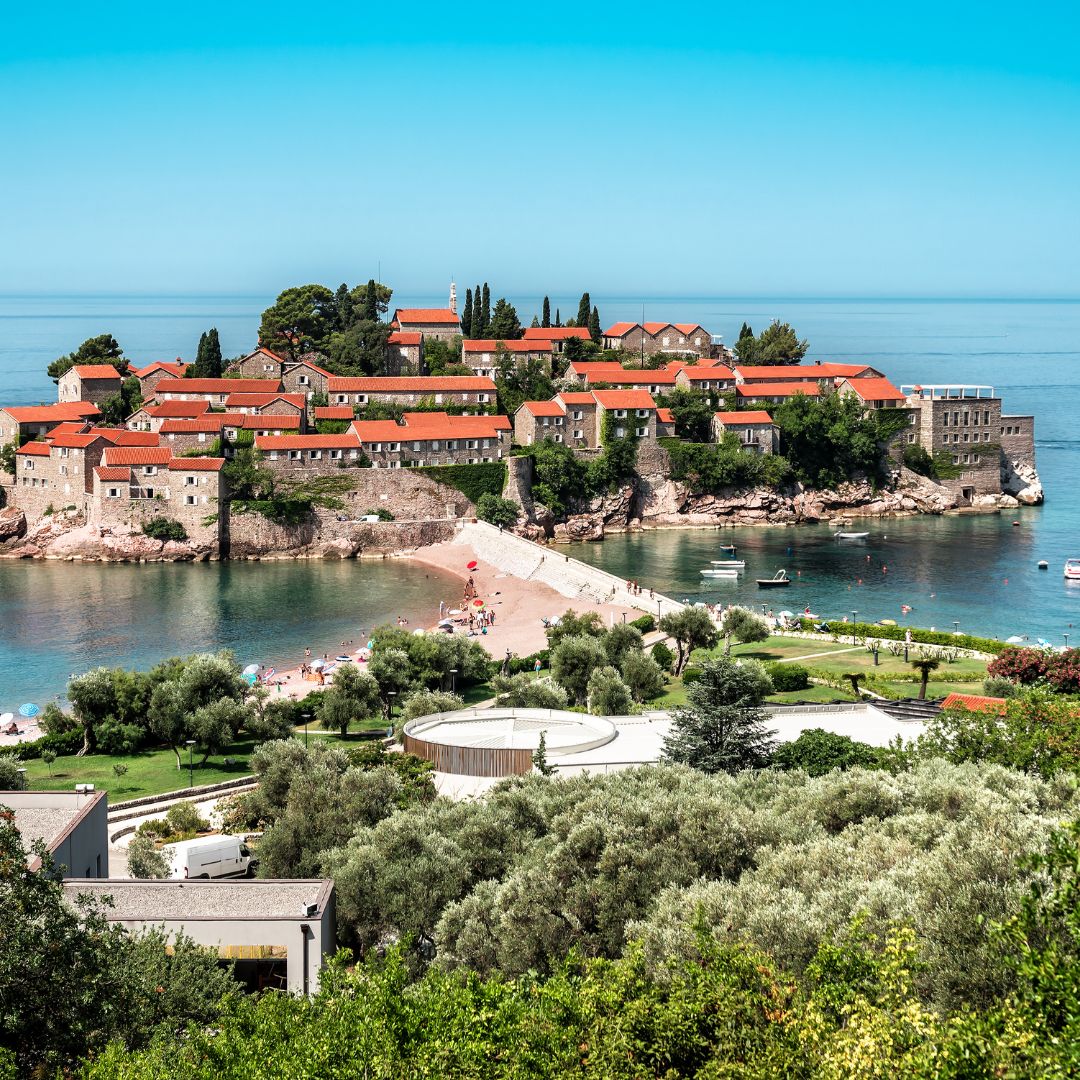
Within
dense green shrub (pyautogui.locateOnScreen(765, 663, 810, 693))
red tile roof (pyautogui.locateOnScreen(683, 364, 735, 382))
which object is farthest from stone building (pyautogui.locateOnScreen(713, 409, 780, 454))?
dense green shrub (pyautogui.locateOnScreen(765, 663, 810, 693))

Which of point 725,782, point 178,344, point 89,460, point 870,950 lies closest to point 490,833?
point 725,782

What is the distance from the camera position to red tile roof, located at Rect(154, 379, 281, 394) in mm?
69500

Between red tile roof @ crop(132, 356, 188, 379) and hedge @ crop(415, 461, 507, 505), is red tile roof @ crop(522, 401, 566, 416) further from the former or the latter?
red tile roof @ crop(132, 356, 188, 379)

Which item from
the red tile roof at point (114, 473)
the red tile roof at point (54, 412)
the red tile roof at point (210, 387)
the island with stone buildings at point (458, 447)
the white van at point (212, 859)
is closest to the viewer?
the white van at point (212, 859)

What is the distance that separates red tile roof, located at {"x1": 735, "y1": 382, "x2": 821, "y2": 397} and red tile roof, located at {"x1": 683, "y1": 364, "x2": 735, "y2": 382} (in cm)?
107

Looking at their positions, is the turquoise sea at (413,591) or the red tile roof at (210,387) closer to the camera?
the turquoise sea at (413,591)

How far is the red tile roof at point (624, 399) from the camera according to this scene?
7088 centimetres

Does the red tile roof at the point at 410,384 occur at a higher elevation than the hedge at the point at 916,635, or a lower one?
higher

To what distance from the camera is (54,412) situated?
6825 centimetres

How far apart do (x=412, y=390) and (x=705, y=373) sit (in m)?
17.1

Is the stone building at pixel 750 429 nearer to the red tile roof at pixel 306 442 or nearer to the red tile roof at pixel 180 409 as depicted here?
the red tile roof at pixel 306 442

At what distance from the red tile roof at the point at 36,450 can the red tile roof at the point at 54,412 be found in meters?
2.41

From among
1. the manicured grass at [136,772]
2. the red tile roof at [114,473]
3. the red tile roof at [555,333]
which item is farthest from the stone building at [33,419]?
the manicured grass at [136,772]

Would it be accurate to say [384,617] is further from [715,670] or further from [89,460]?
[715,670]
